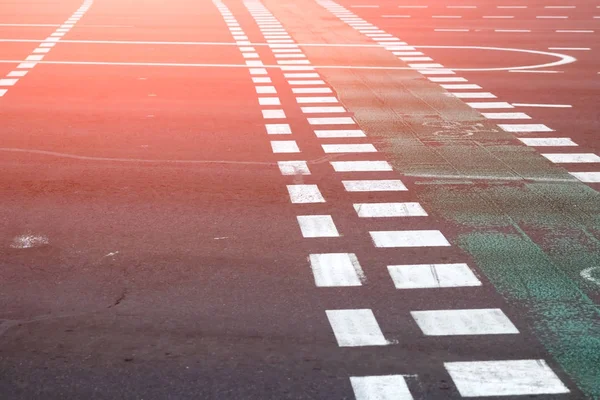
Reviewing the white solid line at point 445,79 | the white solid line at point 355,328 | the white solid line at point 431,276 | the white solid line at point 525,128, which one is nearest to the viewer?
the white solid line at point 355,328

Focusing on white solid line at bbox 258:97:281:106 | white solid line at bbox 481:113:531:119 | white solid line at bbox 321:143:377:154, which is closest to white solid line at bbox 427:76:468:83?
white solid line at bbox 481:113:531:119

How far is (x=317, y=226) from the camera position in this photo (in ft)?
32.5

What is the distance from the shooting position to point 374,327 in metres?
7.44

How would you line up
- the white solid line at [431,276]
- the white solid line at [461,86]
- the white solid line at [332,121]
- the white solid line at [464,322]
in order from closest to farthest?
the white solid line at [464,322], the white solid line at [431,276], the white solid line at [332,121], the white solid line at [461,86]

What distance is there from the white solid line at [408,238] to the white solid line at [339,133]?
4556 mm

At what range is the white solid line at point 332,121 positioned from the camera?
15.0 m

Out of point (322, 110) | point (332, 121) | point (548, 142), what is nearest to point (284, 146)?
point (332, 121)

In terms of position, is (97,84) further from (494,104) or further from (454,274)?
(454,274)

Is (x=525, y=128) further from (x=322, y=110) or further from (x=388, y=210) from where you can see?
(x=388, y=210)

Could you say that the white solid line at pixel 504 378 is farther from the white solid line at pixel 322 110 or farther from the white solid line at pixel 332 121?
the white solid line at pixel 322 110

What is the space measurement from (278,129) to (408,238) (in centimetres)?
525

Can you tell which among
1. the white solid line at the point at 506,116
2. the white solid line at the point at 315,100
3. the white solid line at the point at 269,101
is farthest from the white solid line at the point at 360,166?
the white solid line at the point at 315,100

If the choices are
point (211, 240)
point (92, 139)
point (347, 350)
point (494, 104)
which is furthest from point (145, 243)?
point (494, 104)

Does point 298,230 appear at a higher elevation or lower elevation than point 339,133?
higher
